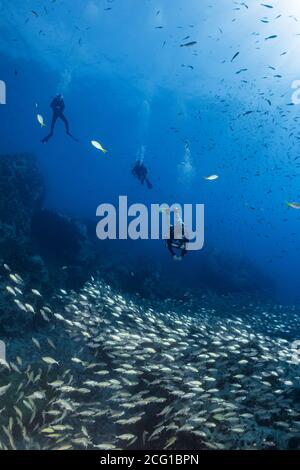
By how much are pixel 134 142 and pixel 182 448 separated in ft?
311

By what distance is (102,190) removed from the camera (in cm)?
11538

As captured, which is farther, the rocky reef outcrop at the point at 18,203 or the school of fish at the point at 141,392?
the rocky reef outcrop at the point at 18,203

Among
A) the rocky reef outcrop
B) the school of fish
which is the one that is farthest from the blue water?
the school of fish

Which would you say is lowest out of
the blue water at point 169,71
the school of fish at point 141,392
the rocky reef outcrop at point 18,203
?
the school of fish at point 141,392

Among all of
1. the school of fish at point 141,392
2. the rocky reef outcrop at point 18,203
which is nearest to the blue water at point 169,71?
the rocky reef outcrop at point 18,203

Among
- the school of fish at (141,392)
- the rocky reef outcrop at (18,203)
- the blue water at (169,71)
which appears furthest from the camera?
the blue water at (169,71)

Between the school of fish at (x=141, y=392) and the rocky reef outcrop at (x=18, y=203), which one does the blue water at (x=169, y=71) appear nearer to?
the rocky reef outcrop at (x=18, y=203)

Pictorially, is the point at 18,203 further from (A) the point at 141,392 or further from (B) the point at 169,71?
(B) the point at 169,71

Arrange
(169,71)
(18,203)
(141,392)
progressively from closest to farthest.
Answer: (141,392), (18,203), (169,71)

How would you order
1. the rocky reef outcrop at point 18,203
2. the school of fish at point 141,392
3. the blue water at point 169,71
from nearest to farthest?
the school of fish at point 141,392 < the rocky reef outcrop at point 18,203 < the blue water at point 169,71

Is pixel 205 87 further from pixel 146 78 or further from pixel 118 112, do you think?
pixel 118 112

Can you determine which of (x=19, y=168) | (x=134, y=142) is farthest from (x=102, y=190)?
(x=19, y=168)

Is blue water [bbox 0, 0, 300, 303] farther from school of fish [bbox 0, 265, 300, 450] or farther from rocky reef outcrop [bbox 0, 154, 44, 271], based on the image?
school of fish [bbox 0, 265, 300, 450]

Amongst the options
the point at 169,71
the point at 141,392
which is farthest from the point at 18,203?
the point at 169,71
